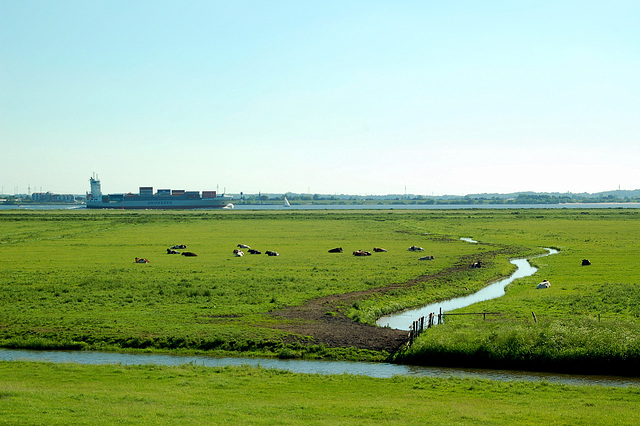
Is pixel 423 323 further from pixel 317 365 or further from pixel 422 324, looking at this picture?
pixel 317 365

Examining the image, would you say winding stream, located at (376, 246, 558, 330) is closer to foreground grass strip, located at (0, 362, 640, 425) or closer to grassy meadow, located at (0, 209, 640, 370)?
grassy meadow, located at (0, 209, 640, 370)

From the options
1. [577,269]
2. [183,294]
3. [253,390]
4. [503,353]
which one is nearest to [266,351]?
[253,390]

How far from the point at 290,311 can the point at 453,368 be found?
9.51 m

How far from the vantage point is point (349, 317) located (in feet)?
85.3

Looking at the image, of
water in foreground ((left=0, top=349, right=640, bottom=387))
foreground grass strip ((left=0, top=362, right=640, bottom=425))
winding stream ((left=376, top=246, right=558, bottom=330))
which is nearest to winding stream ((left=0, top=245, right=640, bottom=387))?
water in foreground ((left=0, top=349, right=640, bottom=387))

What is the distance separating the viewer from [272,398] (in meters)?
15.1

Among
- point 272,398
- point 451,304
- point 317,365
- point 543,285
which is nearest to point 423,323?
point 317,365

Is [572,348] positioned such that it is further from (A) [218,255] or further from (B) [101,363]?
(A) [218,255]

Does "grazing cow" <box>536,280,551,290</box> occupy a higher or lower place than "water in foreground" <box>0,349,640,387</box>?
higher

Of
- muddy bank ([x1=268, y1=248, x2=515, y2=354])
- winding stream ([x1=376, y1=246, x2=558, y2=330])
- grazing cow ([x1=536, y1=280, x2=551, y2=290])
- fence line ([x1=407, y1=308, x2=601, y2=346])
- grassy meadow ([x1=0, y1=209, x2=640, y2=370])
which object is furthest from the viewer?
grazing cow ([x1=536, y1=280, x2=551, y2=290])

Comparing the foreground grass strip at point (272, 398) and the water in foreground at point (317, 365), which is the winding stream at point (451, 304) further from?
the foreground grass strip at point (272, 398)

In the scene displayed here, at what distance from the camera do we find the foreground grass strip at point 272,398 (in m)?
13.2

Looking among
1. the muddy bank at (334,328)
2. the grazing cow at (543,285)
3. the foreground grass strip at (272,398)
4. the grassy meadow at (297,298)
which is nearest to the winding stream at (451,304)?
the grassy meadow at (297,298)

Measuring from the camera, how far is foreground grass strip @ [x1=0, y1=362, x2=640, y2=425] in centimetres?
1321
